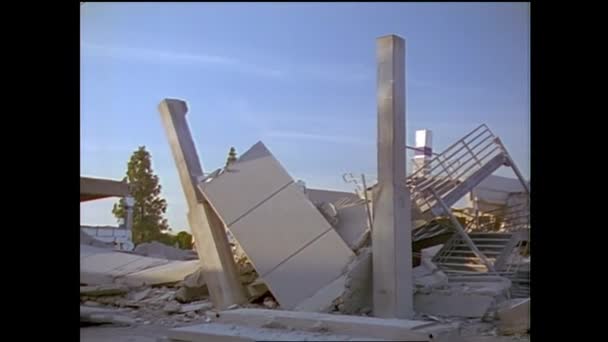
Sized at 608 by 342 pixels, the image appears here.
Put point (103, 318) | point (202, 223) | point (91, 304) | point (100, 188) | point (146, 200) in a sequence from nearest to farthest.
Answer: point (103, 318) → point (202, 223) → point (91, 304) → point (100, 188) → point (146, 200)

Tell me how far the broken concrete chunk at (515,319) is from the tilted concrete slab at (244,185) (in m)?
4.17

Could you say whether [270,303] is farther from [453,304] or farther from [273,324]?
[273,324]

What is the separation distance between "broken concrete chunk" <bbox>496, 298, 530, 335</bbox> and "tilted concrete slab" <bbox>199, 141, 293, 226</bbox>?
4.17 m

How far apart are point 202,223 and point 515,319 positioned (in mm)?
5413

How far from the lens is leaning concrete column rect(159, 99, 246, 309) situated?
35.0ft

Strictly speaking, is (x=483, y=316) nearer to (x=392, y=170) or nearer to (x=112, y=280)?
(x=392, y=170)

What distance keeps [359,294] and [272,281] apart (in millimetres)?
1642

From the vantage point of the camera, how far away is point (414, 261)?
38.0 feet

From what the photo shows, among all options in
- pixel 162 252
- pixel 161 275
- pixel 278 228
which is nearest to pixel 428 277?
pixel 278 228

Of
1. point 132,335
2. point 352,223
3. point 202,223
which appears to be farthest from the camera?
point 352,223

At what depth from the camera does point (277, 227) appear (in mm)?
10492

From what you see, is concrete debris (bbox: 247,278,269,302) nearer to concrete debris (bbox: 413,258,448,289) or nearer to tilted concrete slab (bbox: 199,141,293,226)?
tilted concrete slab (bbox: 199,141,293,226)

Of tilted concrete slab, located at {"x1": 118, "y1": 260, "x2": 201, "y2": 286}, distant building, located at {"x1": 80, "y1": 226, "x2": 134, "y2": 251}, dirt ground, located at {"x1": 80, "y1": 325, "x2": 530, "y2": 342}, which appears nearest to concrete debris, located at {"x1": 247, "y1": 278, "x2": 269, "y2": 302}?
dirt ground, located at {"x1": 80, "y1": 325, "x2": 530, "y2": 342}
